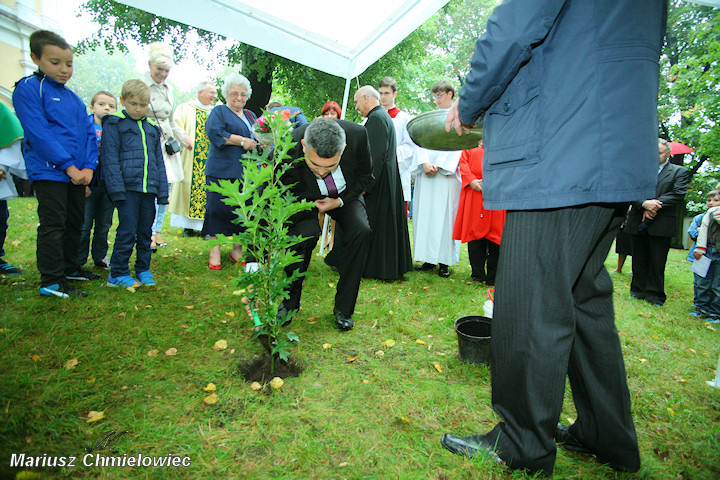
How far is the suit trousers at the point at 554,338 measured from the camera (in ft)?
4.68

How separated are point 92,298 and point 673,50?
25411mm

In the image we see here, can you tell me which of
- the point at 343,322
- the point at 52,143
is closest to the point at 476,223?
the point at 343,322

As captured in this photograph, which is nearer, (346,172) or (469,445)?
(469,445)

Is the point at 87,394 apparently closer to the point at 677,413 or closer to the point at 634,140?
the point at 634,140

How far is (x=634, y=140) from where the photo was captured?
4.38 feet

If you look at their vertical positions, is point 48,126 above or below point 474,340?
above

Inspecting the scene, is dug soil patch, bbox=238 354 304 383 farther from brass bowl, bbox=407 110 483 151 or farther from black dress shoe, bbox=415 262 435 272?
black dress shoe, bbox=415 262 435 272

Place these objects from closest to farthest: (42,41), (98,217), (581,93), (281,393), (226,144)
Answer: (581,93)
(281,393)
(42,41)
(98,217)
(226,144)

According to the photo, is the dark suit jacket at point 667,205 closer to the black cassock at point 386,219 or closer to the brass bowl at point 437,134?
the black cassock at point 386,219

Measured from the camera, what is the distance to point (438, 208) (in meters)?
5.28

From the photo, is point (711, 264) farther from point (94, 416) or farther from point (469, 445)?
point (94, 416)

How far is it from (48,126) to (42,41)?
24.5 inches

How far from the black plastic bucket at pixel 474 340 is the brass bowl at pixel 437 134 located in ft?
4.03

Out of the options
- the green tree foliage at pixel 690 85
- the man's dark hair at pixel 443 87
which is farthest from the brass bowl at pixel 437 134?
the green tree foliage at pixel 690 85
